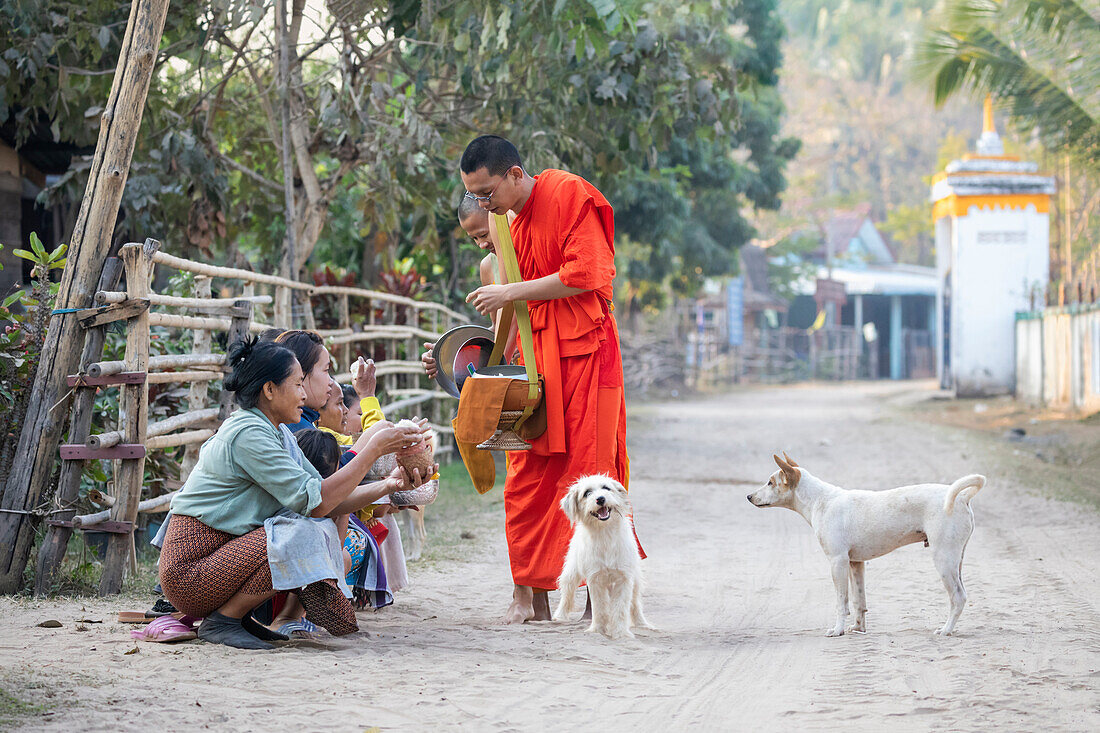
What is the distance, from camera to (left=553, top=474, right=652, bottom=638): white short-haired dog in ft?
14.1

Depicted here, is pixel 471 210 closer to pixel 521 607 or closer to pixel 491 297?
pixel 491 297

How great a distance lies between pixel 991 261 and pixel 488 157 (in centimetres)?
1857

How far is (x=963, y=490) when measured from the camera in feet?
14.3

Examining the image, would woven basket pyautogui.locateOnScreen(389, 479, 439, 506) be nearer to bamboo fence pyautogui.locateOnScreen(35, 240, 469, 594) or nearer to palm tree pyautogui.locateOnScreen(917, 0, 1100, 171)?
bamboo fence pyautogui.locateOnScreen(35, 240, 469, 594)

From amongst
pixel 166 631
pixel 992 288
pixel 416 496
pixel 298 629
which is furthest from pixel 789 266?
pixel 166 631

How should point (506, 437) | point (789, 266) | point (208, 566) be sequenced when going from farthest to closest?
point (789, 266), point (506, 437), point (208, 566)

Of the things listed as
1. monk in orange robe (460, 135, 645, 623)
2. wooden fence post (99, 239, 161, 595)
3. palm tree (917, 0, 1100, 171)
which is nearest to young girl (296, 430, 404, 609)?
monk in orange robe (460, 135, 645, 623)

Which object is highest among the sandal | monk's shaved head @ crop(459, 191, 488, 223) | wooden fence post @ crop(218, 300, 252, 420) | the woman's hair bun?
monk's shaved head @ crop(459, 191, 488, 223)

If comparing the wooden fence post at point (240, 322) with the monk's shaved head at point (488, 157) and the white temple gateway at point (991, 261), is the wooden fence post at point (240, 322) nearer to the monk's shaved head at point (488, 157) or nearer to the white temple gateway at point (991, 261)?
the monk's shaved head at point (488, 157)

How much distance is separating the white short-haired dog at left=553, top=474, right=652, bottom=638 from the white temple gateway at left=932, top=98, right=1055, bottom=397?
709 inches

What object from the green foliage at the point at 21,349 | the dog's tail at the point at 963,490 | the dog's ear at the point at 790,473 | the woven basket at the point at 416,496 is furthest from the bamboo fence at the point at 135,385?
the dog's tail at the point at 963,490

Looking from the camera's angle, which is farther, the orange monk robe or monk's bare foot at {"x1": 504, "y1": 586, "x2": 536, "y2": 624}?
monk's bare foot at {"x1": 504, "y1": 586, "x2": 536, "y2": 624}

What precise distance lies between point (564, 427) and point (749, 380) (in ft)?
100

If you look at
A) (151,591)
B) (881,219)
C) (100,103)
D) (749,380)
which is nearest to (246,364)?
(151,591)
